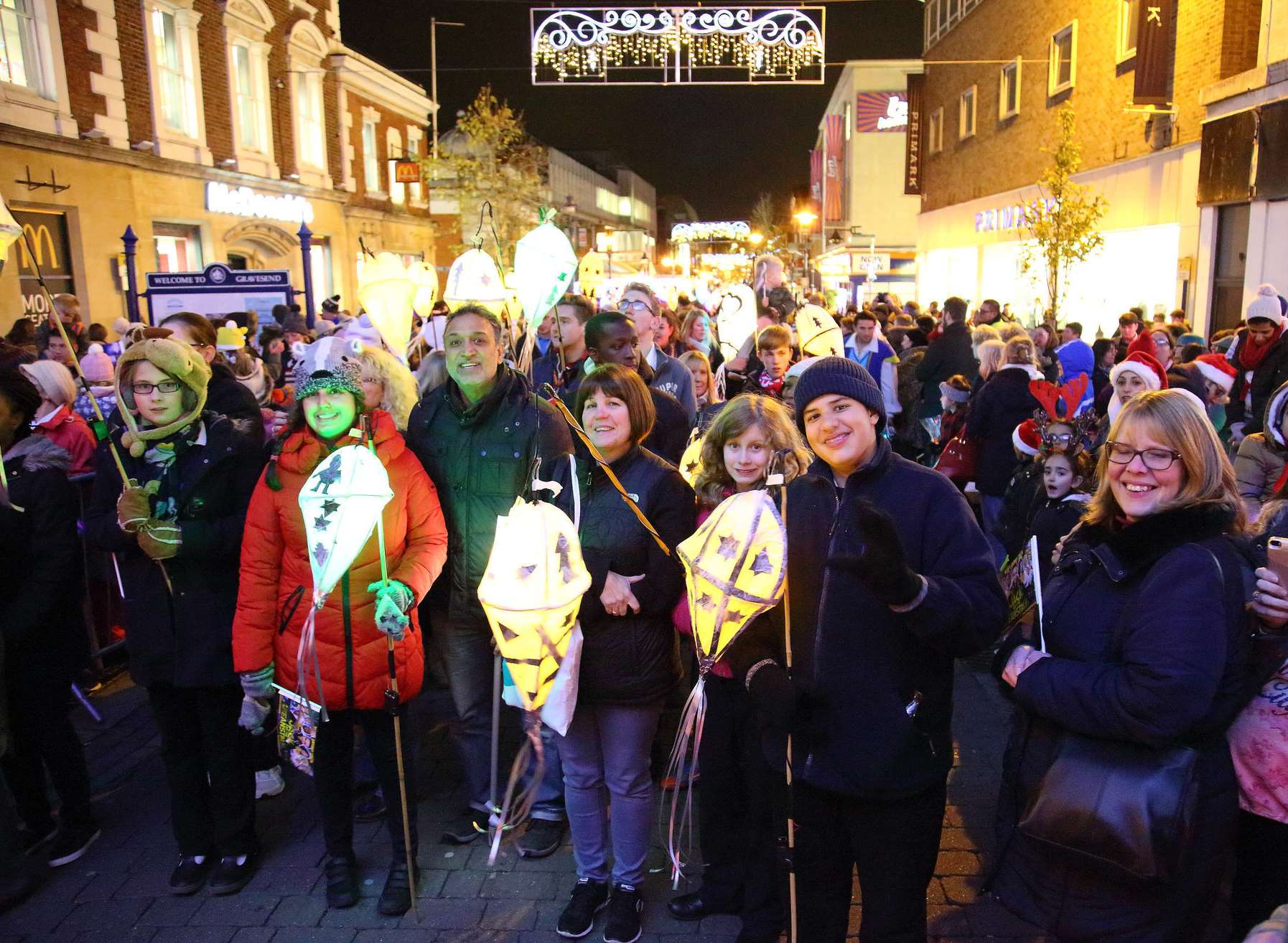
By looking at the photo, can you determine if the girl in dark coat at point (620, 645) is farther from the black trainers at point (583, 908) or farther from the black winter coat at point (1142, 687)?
the black winter coat at point (1142, 687)

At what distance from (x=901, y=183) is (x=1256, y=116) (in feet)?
121

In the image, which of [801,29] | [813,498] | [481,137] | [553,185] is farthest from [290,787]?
[553,185]

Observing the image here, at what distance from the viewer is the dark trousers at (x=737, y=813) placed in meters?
3.05

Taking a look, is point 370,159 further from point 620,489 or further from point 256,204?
point 620,489

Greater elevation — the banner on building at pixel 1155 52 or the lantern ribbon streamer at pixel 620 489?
the banner on building at pixel 1155 52

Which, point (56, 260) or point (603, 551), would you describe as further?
point (56, 260)

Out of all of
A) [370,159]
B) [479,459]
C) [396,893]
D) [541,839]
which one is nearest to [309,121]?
[370,159]

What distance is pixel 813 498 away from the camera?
2553 mm

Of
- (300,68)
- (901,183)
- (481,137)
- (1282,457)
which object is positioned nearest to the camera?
(1282,457)

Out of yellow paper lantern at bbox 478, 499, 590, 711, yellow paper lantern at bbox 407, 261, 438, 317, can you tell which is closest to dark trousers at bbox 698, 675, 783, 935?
yellow paper lantern at bbox 478, 499, 590, 711

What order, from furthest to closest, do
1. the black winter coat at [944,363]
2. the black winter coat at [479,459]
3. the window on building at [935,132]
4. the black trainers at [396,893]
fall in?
the window on building at [935,132] → the black winter coat at [944,363] → the black winter coat at [479,459] → the black trainers at [396,893]

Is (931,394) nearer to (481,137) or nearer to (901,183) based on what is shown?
(481,137)

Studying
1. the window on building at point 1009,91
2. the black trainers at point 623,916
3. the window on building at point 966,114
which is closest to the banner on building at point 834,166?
the window on building at point 966,114

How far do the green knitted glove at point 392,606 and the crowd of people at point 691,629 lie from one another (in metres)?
0.02
